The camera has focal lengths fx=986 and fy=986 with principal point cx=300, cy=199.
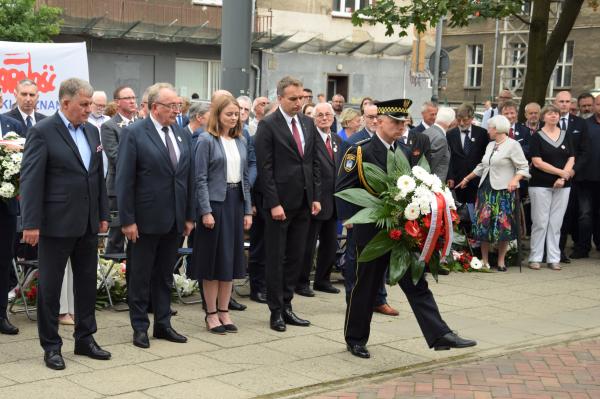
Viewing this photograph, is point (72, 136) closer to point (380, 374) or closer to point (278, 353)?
point (278, 353)

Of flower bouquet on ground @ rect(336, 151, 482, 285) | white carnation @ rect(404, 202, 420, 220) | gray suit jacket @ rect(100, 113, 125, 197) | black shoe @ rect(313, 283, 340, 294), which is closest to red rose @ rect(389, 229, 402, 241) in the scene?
flower bouquet on ground @ rect(336, 151, 482, 285)

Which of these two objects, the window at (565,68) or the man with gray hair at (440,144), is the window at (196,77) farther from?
the window at (565,68)

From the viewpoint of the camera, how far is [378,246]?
25.3 feet

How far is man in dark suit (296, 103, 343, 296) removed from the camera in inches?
406

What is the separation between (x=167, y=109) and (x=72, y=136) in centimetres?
92

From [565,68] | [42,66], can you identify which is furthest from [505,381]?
[565,68]

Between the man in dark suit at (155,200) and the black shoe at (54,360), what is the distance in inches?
34.6

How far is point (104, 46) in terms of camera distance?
94.9ft

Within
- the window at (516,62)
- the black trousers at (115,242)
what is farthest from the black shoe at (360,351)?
the window at (516,62)

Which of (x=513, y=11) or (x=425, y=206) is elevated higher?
(x=513, y=11)

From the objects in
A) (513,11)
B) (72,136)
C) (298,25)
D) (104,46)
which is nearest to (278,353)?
(72,136)

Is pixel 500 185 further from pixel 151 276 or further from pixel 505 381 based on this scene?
pixel 151 276

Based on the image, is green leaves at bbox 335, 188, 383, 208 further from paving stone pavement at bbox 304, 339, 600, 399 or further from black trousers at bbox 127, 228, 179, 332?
black trousers at bbox 127, 228, 179, 332

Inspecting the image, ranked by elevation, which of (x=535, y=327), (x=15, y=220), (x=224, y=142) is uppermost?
(x=224, y=142)
